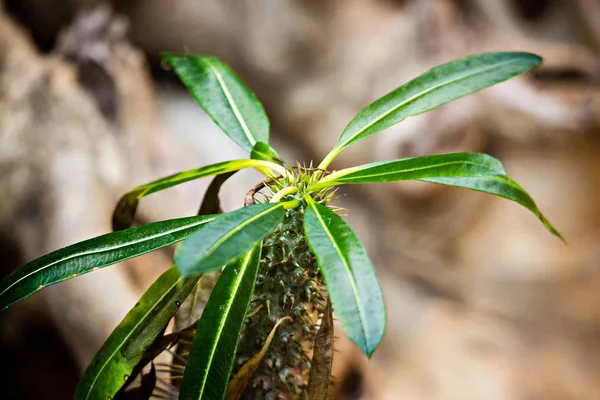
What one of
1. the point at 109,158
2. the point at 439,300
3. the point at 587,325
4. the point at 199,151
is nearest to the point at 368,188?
the point at 439,300

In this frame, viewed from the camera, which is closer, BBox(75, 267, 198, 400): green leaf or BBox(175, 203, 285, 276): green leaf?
BBox(175, 203, 285, 276): green leaf

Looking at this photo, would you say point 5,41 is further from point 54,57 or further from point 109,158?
point 109,158

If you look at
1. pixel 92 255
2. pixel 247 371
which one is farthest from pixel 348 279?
pixel 92 255

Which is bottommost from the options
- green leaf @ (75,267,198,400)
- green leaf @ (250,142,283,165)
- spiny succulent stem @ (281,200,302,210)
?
green leaf @ (75,267,198,400)

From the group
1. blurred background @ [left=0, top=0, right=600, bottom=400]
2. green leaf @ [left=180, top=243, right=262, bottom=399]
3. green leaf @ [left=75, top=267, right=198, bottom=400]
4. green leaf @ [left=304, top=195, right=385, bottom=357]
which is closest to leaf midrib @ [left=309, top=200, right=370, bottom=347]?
green leaf @ [left=304, top=195, right=385, bottom=357]

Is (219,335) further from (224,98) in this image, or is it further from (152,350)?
(224,98)

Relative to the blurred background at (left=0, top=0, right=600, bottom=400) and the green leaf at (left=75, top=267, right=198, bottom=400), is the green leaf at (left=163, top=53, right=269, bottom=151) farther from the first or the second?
the blurred background at (left=0, top=0, right=600, bottom=400)
